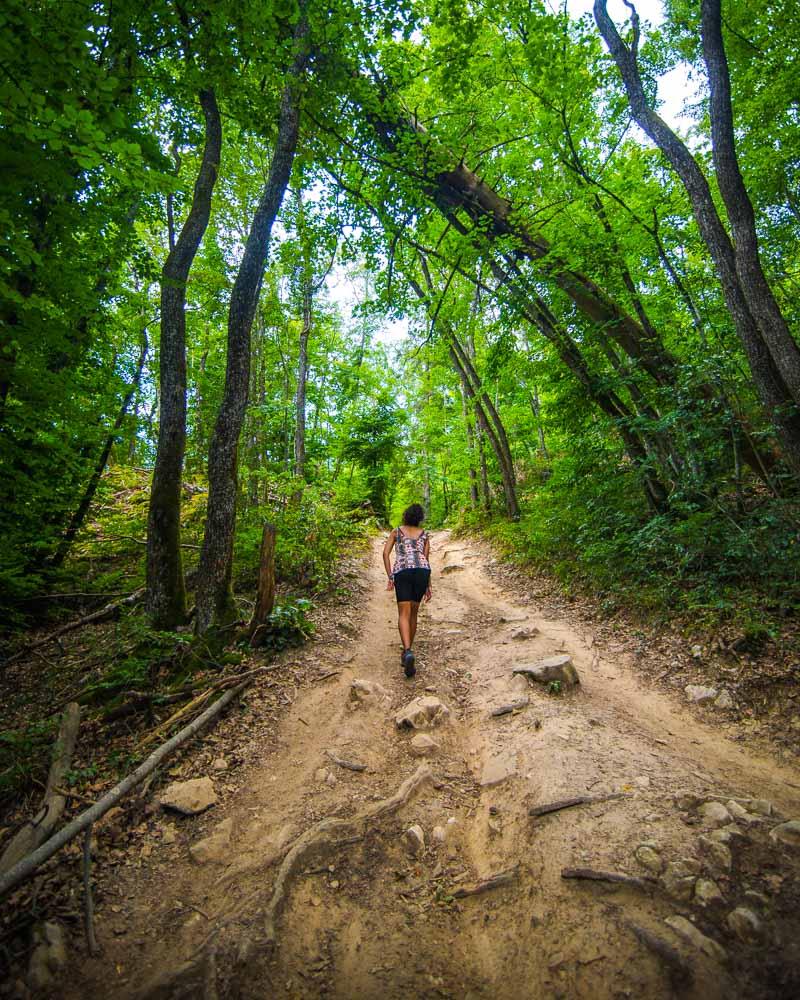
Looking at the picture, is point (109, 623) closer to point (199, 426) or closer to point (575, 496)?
point (199, 426)

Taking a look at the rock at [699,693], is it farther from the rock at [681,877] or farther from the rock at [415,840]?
the rock at [415,840]

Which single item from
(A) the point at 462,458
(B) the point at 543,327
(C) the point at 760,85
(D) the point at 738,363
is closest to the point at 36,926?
(D) the point at 738,363

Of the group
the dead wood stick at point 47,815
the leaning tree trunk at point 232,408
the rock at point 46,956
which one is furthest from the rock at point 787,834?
the leaning tree trunk at point 232,408

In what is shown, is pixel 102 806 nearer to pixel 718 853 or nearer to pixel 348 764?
pixel 348 764

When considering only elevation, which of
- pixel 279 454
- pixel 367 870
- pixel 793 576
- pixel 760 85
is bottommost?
pixel 367 870

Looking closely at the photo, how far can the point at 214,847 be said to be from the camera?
2.89 m

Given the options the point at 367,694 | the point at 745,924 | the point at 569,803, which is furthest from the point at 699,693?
the point at 367,694

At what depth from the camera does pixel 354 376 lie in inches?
684

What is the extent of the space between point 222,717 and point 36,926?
2.12 metres

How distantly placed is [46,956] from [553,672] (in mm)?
4411

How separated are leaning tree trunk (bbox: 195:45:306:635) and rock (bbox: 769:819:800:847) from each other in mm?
5605

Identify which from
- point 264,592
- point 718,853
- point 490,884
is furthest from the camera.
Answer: point 264,592

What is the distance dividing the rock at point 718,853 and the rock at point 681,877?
0.10 metres

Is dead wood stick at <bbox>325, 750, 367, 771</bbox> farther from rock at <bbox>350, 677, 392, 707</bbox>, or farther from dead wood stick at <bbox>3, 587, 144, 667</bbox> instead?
dead wood stick at <bbox>3, 587, 144, 667</bbox>
